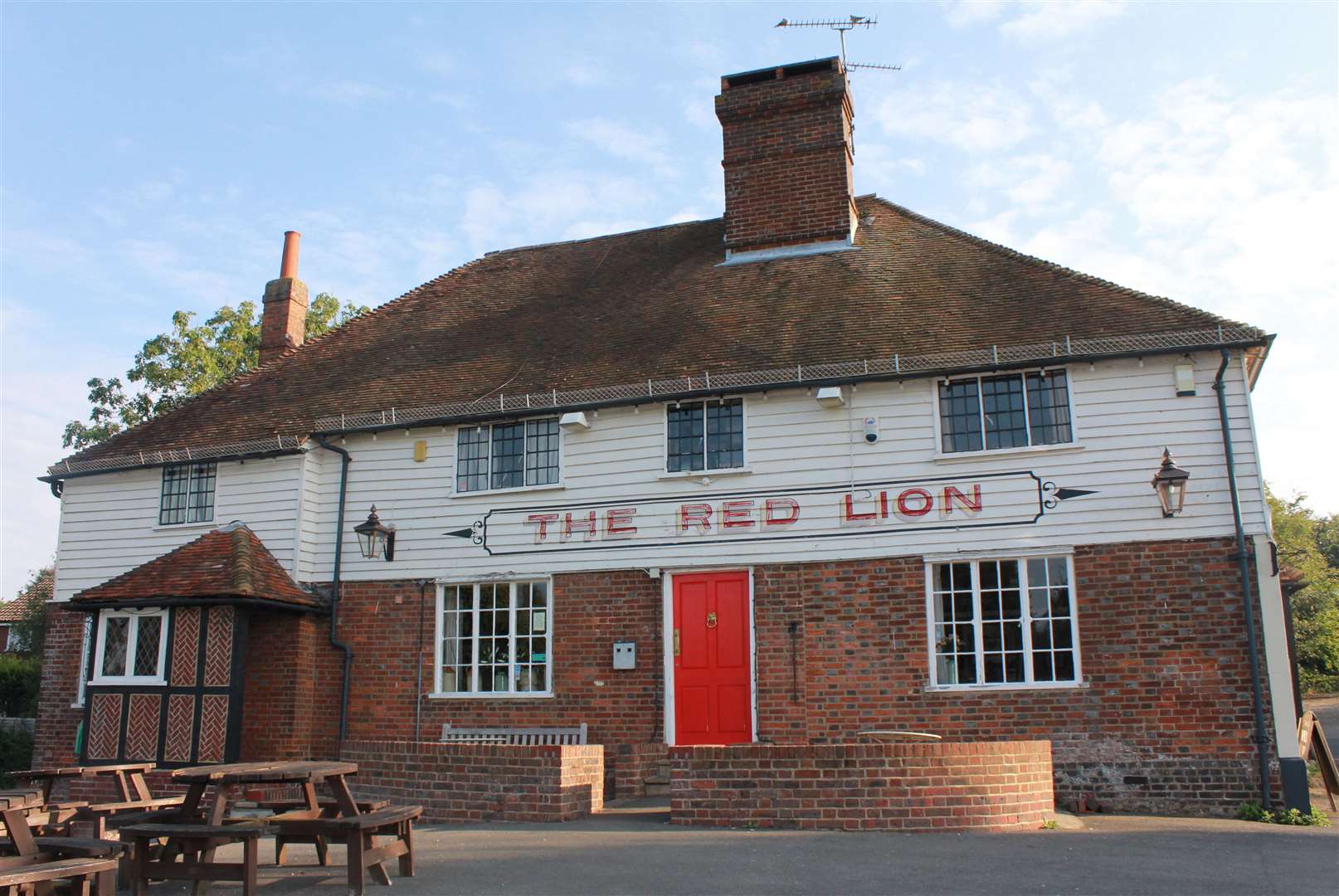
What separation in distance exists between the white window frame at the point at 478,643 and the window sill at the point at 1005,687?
15.4 ft

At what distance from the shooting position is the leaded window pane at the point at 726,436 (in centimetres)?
1391

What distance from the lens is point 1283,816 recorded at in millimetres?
10945

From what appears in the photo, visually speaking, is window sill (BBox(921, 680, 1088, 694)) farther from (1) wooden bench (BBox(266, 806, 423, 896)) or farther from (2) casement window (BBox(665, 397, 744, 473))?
(1) wooden bench (BBox(266, 806, 423, 896))

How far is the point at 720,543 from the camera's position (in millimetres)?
13617

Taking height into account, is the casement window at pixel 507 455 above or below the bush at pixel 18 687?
above

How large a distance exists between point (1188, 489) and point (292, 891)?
381 inches

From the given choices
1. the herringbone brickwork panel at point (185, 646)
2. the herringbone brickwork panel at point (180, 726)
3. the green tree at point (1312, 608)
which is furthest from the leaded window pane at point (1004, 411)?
the green tree at point (1312, 608)

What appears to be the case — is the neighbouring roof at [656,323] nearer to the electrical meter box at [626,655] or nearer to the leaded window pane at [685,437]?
the leaded window pane at [685,437]

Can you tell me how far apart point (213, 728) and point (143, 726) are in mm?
1112

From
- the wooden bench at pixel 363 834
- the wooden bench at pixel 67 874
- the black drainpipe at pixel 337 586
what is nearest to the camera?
the wooden bench at pixel 67 874

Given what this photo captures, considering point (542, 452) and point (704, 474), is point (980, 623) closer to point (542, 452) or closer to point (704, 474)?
point (704, 474)

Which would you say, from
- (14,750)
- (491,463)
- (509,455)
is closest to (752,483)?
(509,455)

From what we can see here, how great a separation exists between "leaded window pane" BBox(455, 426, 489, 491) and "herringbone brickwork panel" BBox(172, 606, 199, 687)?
378cm

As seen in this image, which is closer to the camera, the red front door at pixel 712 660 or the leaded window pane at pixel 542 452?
the red front door at pixel 712 660
